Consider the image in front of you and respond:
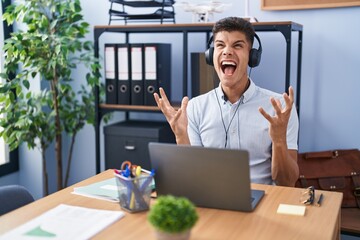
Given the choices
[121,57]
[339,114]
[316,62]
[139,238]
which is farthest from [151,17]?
[139,238]

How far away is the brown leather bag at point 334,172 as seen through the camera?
230 centimetres

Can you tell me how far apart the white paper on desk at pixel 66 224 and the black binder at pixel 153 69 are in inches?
53.2

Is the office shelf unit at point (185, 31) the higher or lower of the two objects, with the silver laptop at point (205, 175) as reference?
higher

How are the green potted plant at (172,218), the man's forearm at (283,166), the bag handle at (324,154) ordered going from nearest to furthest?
the green potted plant at (172,218), the man's forearm at (283,166), the bag handle at (324,154)

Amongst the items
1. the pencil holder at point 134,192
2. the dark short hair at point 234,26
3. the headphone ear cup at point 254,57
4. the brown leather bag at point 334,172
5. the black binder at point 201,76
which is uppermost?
the dark short hair at point 234,26

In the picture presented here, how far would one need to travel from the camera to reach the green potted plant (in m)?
0.89

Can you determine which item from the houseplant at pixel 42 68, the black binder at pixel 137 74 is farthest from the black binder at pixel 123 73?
the houseplant at pixel 42 68

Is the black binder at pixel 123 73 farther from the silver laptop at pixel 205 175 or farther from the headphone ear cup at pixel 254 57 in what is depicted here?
the silver laptop at pixel 205 175

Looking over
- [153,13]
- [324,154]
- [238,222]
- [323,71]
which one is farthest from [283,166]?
[153,13]

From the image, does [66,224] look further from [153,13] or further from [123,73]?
[153,13]

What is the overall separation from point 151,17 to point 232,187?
1623mm

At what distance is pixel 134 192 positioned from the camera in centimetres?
124

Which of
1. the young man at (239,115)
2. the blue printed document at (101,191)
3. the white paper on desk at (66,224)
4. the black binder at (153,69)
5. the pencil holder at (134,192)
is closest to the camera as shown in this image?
the white paper on desk at (66,224)

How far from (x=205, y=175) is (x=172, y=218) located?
0.32 m
